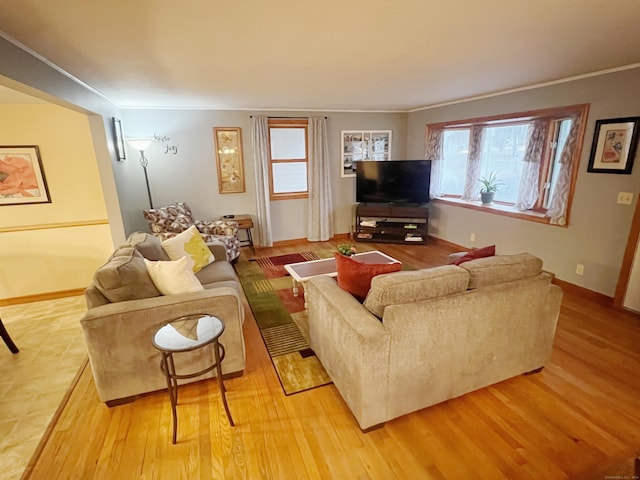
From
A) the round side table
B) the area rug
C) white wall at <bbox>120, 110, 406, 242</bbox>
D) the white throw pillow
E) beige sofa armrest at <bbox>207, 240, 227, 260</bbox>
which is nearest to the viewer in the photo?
the round side table

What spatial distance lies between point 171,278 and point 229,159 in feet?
10.6

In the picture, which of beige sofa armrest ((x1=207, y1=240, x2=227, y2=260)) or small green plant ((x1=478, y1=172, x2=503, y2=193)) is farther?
small green plant ((x1=478, y1=172, x2=503, y2=193))

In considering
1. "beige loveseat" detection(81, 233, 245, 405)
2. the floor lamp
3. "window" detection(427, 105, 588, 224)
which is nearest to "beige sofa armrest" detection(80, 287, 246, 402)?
"beige loveseat" detection(81, 233, 245, 405)

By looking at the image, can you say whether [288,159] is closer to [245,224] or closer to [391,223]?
[245,224]

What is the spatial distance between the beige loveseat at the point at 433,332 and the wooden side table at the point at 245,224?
293 cm

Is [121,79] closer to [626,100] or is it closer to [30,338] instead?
[30,338]

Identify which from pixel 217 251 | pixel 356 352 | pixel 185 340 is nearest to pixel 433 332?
pixel 356 352

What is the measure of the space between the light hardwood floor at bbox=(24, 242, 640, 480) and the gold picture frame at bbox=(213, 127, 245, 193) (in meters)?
3.29

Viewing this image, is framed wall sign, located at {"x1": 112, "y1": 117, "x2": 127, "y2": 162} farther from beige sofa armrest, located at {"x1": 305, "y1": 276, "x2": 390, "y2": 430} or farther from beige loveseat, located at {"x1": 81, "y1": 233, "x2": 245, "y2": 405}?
beige sofa armrest, located at {"x1": 305, "y1": 276, "x2": 390, "y2": 430}

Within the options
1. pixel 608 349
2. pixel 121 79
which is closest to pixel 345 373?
pixel 608 349

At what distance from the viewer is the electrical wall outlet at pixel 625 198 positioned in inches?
116

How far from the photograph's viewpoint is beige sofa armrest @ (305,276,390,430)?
164 cm

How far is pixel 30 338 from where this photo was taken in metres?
2.79

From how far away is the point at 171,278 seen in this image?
7.00 feet
